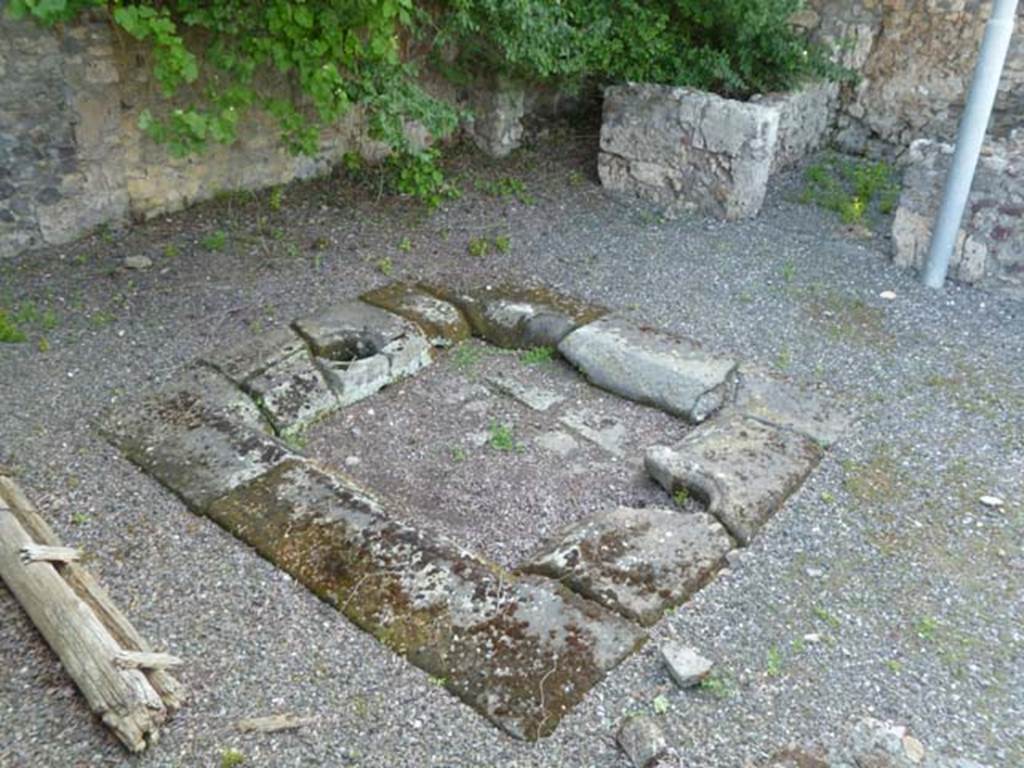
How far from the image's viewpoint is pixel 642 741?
275 cm

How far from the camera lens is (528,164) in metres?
7.82

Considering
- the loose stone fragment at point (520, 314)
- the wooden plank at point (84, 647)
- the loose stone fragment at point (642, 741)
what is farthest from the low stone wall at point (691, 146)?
the wooden plank at point (84, 647)

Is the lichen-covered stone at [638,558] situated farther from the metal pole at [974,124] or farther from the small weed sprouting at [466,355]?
the metal pole at [974,124]

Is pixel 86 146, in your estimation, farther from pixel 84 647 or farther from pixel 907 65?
pixel 907 65

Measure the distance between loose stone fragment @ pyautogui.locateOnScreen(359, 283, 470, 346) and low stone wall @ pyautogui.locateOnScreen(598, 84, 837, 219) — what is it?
250 cm

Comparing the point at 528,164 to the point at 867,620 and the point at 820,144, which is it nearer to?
the point at 820,144

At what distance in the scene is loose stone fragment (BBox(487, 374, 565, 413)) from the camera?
488 cm

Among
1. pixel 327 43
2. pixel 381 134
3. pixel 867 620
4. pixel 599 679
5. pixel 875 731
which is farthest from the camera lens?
pixel 381 134

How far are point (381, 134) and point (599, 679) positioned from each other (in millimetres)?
4012

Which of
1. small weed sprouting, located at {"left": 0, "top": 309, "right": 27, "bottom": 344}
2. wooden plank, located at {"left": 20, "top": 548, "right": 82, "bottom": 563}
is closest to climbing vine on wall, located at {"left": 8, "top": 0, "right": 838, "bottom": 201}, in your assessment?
small weed sprouting, located at {"left": 0, "top": 309, "right": 27, "bottom": 344}

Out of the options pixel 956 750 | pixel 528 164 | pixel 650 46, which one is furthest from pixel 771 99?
pixel 956 750

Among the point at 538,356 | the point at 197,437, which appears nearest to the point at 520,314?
the point at 538,356

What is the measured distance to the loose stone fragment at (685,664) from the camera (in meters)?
2.99

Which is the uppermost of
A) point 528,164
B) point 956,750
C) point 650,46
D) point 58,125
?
point 650,46
